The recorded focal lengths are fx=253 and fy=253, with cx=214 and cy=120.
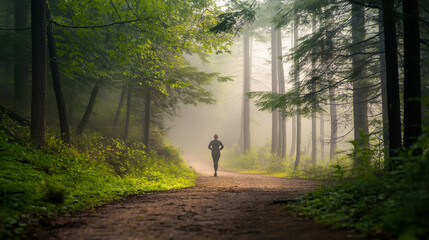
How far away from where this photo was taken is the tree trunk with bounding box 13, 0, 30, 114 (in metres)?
11.8

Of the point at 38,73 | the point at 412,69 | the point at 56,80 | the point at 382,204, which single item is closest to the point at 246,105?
the point at 56,80

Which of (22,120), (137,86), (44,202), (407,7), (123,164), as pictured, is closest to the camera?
(44,202)

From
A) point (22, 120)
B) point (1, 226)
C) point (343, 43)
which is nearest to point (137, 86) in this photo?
point (22, 120)

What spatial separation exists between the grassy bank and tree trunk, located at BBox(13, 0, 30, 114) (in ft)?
13.2

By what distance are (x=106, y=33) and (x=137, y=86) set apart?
4.94 meters

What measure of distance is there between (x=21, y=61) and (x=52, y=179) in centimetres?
937

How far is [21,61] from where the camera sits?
12.3m

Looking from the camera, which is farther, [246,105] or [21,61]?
[246,105]

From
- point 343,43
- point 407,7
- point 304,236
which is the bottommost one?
point 304,236

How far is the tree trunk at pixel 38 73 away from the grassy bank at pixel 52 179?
45 centimetres

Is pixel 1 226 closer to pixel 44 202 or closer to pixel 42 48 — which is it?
pixel 44 202

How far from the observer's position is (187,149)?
2108 inches

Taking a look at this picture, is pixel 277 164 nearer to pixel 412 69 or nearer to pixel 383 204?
pixel 412 69

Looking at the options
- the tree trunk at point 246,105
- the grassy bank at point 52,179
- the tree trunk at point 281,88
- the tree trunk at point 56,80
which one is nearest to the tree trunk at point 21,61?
the tree trunk at point 56,80
